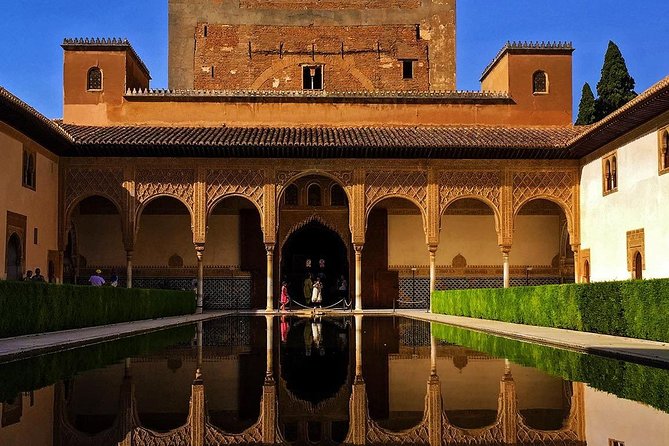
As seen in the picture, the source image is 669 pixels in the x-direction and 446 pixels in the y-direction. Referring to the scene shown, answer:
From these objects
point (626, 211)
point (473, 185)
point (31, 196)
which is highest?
point (473, 185)

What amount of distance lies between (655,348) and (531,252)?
16.8 m

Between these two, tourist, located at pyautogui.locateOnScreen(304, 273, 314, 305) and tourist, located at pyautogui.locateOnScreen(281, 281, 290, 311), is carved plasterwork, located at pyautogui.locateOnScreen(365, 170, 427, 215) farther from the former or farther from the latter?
tourist, located at pyautogui.locateOnScreen(304, 273, 314, 305)

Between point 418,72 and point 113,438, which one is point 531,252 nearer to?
point 418,72

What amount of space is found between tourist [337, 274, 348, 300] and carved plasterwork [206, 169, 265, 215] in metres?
4.63

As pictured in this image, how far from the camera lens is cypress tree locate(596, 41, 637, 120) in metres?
31.1

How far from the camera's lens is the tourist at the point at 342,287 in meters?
25.8

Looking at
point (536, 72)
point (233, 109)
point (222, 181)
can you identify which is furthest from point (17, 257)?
point (536, 72)

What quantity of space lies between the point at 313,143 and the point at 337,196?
3840 mm

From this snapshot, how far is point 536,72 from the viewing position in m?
25.6

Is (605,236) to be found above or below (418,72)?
below

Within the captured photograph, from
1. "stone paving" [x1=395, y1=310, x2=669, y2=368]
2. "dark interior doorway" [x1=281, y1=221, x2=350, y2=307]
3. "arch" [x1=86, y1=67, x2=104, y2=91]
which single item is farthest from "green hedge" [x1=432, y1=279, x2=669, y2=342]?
"arch" [x1=86, y1=67, x2=104, y2=91]

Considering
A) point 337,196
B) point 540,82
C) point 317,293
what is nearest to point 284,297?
point 317,293

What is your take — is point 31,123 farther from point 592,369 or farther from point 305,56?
point 592,369

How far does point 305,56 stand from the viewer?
29016 mm
